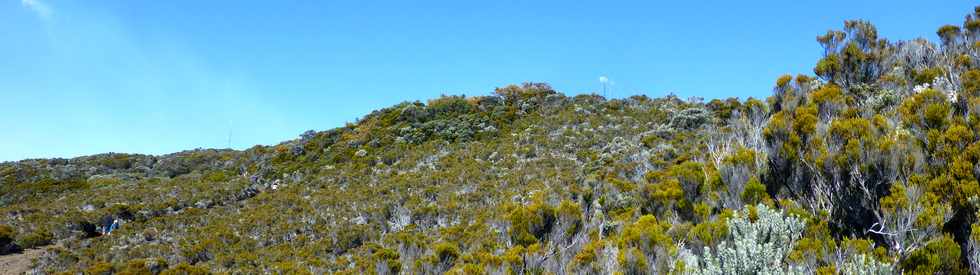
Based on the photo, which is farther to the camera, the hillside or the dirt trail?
the dirt trail

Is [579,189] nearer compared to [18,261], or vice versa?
[579,189]

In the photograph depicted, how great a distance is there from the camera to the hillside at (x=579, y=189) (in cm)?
476

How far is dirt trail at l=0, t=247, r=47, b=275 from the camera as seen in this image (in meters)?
15.4

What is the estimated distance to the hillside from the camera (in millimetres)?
4762

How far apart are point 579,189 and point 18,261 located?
59.9 ft

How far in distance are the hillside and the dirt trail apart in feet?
1.56

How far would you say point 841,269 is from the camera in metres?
4.16

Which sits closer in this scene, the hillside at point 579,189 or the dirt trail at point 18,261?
the hillside at point 579,189

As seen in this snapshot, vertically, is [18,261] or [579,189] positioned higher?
[579,189]

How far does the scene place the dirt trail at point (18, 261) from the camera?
605 inches

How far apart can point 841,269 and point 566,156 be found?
18443 mm

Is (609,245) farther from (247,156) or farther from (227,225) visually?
(247,156)

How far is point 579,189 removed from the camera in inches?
579

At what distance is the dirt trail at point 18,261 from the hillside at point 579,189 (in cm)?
48
